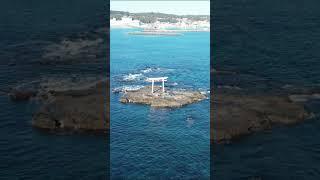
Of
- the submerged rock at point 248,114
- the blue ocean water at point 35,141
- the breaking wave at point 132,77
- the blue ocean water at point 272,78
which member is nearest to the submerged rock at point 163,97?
the submerged rock at point 248,114

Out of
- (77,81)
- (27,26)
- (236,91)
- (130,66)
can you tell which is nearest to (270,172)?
(236,91)

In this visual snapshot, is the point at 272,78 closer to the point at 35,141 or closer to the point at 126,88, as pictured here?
the point at 126,88

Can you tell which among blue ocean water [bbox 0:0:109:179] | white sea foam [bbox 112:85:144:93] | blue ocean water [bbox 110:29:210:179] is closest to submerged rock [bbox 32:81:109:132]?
blue ocean water [bbox 0:0:109:179]

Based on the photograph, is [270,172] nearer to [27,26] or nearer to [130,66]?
[130,66]

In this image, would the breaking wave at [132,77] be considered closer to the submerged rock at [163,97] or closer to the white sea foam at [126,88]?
the white sea foam at [126,88]

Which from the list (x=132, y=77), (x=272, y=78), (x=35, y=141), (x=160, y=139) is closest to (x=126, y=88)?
(x=132, y=77)

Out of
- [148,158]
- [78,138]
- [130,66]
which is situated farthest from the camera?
[130,66]
